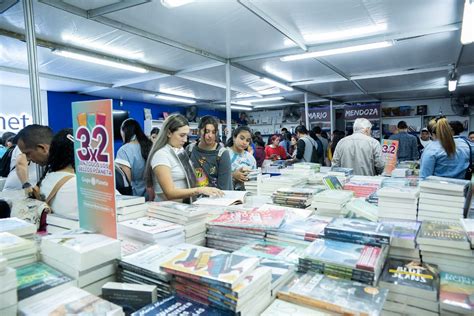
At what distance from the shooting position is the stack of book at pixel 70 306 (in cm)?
87

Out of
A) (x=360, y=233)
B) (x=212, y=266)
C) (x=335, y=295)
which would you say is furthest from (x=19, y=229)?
(x=360, y=233)

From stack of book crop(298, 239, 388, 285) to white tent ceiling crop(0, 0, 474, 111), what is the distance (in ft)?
10.1

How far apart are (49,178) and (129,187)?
4.68 feet

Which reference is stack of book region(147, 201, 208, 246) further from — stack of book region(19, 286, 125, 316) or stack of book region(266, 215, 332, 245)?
stack of book region(19, 286, 125, 316)

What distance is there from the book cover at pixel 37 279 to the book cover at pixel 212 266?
36cm

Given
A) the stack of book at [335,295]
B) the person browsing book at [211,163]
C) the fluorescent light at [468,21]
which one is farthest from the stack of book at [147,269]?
the fluorescent light at [468,21]

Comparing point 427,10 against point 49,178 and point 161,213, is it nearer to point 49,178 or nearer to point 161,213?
point 161,213

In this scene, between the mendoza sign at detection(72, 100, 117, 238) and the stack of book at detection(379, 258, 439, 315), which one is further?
the mendoza sign at detection(72, 100, 117, 238)

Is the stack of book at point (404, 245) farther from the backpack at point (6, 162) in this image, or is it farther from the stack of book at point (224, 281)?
the backpack at point (6, 162)

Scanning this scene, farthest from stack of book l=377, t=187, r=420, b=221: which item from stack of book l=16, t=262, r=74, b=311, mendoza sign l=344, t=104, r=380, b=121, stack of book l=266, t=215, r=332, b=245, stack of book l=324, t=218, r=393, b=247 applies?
mendoza sign l=344, t=104, r=380, b=121

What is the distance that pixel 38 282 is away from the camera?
1.00m

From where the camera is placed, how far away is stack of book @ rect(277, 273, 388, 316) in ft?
3.10

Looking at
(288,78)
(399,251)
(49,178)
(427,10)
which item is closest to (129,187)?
(49,178)

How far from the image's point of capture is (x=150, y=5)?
3.55 m
